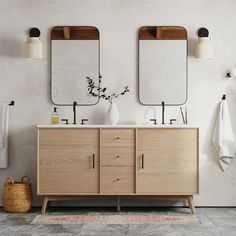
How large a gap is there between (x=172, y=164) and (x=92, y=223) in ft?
3.35

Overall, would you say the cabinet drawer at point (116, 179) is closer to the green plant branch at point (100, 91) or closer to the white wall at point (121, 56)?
the white wall at point (121, 56)

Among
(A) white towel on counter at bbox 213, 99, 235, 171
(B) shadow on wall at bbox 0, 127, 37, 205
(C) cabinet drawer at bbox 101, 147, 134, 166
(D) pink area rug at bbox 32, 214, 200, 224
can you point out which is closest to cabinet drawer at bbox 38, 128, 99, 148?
(C) cabinet drawer at bbox 101, 147, 134, 166

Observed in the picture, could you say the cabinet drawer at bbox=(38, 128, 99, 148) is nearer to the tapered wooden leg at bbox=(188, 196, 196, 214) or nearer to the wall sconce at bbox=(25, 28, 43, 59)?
the wall sconce at bbox=(25, 28, 43, 59)

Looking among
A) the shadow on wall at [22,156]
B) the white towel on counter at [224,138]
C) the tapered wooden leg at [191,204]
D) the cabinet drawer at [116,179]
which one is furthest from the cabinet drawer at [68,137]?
the white towel on counter at [224,138]

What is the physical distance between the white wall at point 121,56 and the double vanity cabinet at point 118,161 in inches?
15.9

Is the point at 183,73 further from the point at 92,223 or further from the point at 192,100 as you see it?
the point at 92,223

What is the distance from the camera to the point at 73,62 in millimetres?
6207

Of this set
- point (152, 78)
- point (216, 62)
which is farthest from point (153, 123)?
point (216, 62)

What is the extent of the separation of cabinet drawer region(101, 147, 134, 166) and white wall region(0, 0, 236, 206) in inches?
18.7

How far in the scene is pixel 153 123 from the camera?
20.4ft

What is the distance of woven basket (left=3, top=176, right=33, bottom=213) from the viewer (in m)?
5.95

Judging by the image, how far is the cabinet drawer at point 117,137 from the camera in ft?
19.2

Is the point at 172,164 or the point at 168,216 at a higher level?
the point at 172,164

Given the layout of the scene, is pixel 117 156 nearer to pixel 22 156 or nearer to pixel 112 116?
pixel 112 116
